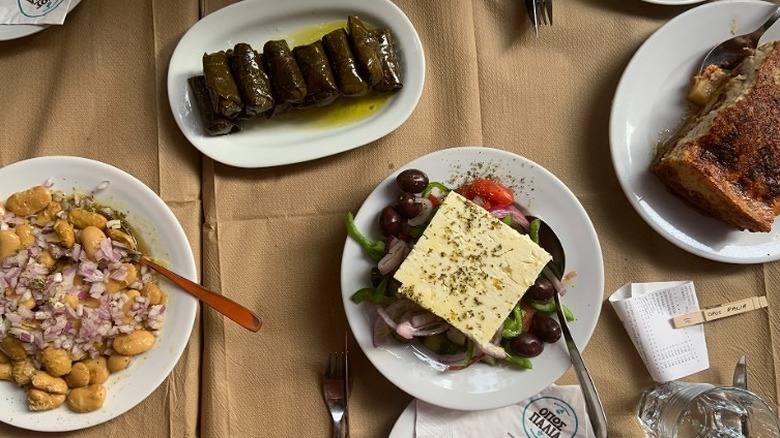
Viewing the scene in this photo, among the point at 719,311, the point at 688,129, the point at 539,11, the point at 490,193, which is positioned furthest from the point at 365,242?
the point at 719,311

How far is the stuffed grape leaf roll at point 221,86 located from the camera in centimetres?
239

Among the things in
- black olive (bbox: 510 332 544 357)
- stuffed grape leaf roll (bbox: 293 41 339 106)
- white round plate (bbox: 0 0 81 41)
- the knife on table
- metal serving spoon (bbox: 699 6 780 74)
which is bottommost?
the knife on table

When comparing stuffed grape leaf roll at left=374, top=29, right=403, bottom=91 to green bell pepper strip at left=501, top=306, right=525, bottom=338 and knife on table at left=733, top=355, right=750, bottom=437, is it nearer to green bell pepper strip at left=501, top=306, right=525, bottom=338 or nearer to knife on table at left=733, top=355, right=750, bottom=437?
green bell pepper strip at left=501, top=306, right=525, bottom=338

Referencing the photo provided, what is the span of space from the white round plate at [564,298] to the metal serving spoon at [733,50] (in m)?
0.81

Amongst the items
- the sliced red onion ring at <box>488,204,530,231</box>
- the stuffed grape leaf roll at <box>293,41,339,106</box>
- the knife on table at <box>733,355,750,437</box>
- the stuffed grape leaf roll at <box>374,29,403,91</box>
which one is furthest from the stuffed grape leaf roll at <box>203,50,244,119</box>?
the knife on table at <box>733,355,750,437</box>

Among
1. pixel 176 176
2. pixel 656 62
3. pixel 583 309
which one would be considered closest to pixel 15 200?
pixel 176 176

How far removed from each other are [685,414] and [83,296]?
2307 millimetres

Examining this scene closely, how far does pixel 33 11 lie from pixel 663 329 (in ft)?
9.10

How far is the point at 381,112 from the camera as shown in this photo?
253 centimetres

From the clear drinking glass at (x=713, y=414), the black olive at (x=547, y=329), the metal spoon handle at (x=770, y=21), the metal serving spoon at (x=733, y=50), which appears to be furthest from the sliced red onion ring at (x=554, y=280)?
the metal spoon handle at (x=770, y=21)

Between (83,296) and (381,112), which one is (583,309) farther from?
(83,296)

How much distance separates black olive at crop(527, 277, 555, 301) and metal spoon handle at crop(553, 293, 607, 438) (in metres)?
0.05

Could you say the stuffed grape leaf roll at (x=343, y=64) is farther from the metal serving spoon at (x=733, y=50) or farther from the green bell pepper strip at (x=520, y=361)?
the metal serving spoon at (x=733, y=50)

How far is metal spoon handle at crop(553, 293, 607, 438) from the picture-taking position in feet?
7.47
